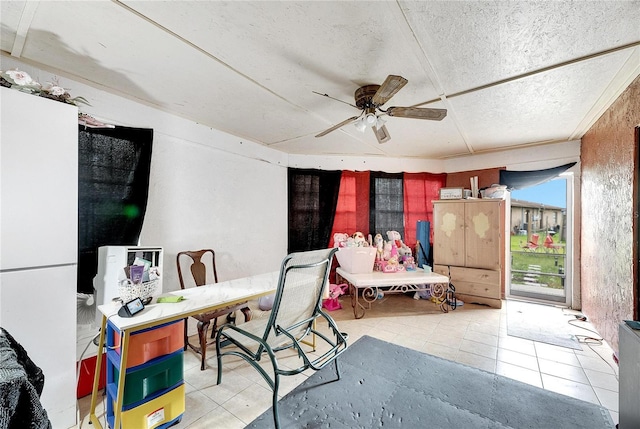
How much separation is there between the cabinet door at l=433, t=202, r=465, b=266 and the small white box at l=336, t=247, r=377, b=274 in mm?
1169

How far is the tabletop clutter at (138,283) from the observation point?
1574 mm

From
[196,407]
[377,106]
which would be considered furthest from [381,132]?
[196,407]

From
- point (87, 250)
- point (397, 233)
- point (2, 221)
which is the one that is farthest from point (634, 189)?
point (87, 250)

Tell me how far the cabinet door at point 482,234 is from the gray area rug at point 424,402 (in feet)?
6.62

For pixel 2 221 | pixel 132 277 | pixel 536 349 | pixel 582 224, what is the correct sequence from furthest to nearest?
1. pixel 582 224
2. pixel 536 349
3. pixel 132 277
4. pixel 2 221

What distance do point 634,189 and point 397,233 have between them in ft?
8.39

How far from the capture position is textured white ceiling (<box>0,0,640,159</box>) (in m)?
1.42

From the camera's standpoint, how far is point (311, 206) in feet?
14.2

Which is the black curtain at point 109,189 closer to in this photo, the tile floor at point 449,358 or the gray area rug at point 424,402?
the tile floor at point 449,358

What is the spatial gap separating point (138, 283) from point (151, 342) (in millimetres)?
363

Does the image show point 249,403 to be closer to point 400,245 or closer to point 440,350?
point 440,350

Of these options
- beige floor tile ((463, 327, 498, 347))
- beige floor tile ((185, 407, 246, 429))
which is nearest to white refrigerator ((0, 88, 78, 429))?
beige floor tile ((185, 407, 246, 429))

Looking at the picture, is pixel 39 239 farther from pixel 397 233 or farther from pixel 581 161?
pixel 581 161

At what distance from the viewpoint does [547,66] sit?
192 centimetres
